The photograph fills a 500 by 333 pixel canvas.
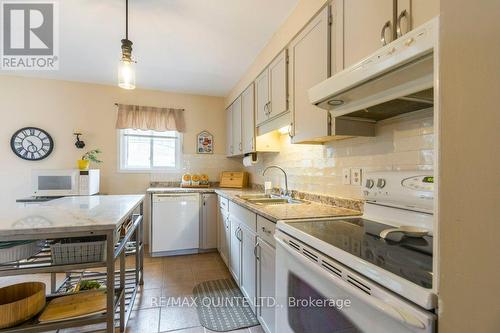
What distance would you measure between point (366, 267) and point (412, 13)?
101 cm

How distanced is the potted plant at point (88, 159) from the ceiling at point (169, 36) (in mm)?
1021

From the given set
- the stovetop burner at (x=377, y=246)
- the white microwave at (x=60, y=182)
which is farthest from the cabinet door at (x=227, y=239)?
the white microwave at (x=60, y=182)

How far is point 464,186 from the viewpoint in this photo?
429 millimetres

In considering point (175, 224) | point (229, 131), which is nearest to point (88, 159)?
point (175, 224)

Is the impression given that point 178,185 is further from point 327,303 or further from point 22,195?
point 327,303

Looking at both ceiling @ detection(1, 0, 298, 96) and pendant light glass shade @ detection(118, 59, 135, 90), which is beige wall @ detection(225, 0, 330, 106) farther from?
pendant light glass shade @ detection(118, 59, 135, 90)

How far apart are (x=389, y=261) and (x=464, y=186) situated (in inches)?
15.8

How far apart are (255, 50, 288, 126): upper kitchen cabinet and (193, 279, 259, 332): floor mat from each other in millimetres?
1680

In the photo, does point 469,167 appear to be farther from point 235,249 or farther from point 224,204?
point 224,204

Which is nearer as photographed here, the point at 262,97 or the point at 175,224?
the point at 262,97

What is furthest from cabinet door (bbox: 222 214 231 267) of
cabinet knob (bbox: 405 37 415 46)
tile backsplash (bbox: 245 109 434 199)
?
cabinet knob (bbox: 405 37 415 46)

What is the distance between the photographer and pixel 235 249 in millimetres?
2379

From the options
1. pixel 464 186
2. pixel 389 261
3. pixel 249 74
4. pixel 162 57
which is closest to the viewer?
pixel 464 186

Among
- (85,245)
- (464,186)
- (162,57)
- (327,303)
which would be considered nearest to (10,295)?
(85,245)
